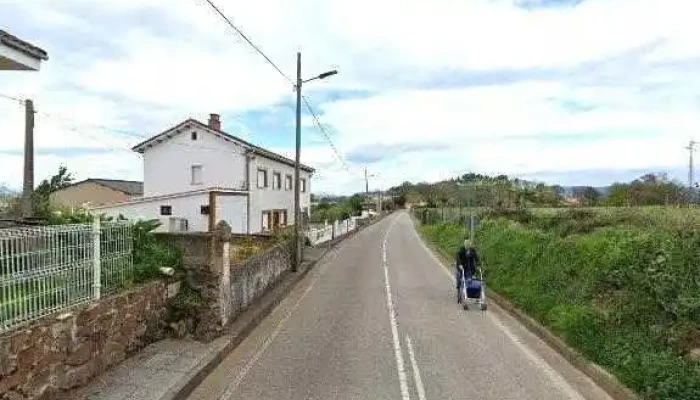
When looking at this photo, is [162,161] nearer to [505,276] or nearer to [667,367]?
[505,276]

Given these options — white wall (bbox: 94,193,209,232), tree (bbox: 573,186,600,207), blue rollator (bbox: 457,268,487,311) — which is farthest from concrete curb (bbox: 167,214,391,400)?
tree (bbox: 573,186,600,207)

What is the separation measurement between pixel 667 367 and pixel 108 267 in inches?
291

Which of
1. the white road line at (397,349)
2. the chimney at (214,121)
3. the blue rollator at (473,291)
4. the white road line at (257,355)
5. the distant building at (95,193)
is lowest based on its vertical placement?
the white road line at (257,355)

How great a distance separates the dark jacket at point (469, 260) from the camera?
15.9 meters

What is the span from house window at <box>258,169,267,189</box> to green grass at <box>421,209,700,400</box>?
21885mm

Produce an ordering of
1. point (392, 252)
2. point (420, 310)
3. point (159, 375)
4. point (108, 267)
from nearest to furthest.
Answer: point (159, 375) < point (108, 267) < point (420, 310) < point (392, 252)

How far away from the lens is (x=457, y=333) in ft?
42.2

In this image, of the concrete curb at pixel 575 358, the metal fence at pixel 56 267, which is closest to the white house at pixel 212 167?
the concrete curb at pixel 575 358

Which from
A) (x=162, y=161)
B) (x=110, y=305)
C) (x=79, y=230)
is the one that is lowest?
(x=110, y=305)

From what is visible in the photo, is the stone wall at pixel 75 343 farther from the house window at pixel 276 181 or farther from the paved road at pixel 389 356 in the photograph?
the house window at pixel 276 181

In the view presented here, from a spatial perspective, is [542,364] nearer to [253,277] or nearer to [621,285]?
[621,285]

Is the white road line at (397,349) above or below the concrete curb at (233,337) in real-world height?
below

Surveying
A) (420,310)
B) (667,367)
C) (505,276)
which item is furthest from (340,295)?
(667,367)

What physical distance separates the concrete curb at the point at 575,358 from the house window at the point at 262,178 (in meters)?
24.6
